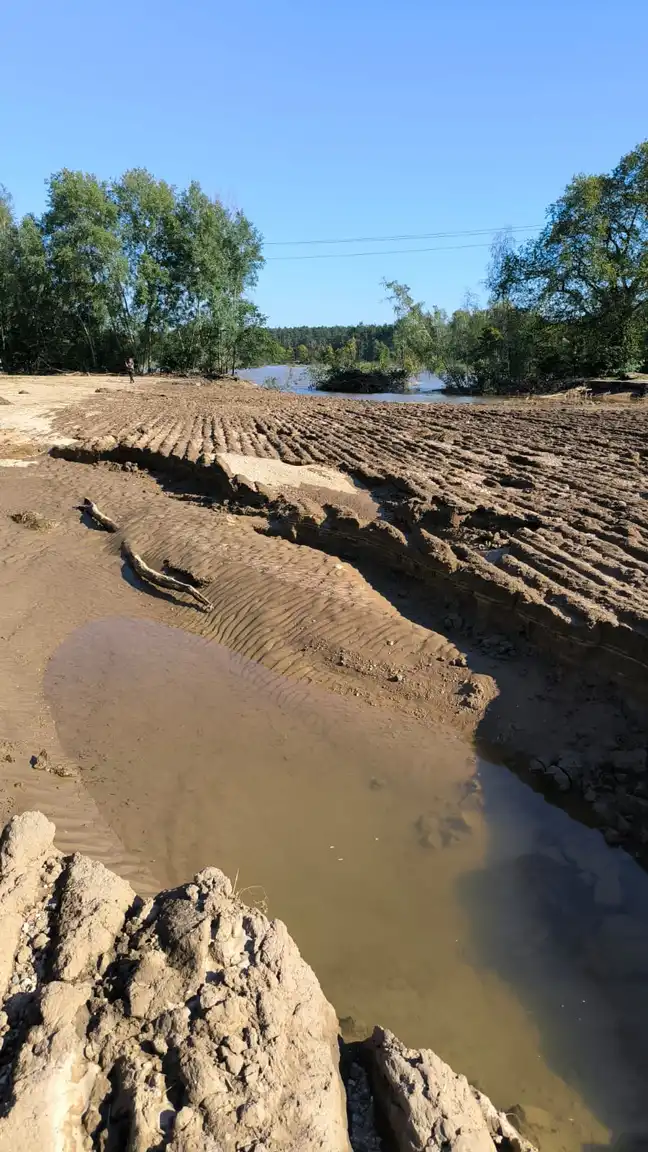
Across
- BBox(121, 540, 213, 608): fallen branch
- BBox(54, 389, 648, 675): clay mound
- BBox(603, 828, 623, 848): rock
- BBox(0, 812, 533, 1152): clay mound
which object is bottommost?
BBox(603, 828, 623, 848): rock

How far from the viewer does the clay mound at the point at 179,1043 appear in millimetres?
2020

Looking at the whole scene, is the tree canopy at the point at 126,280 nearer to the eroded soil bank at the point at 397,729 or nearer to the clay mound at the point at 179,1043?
the eroded soil bank at the point at 397,729

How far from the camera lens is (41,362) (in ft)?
107

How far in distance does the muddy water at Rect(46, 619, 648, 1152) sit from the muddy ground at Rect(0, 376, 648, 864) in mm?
295

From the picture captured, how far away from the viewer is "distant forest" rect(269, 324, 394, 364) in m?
60.2

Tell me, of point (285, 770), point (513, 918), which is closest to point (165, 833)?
point (285, 770)

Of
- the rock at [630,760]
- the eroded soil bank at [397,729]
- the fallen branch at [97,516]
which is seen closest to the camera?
the eroded soil bank at [397,729]

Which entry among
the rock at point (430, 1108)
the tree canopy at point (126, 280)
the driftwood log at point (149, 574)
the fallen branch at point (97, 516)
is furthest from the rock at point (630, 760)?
the tree canopy at point (126, 280)

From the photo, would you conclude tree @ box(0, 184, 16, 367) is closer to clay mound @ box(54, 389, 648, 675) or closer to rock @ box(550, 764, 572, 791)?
clay mound @ box(54, 389, 648, 675)

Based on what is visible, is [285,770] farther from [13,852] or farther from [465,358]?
[465,358]

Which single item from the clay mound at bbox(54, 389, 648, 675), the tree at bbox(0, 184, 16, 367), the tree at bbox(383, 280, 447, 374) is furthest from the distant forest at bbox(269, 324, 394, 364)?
the clay mound at bbox(54, 389, 648, 675)

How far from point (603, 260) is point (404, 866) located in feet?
96.5

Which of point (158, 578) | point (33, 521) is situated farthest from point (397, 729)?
point (33, 521)

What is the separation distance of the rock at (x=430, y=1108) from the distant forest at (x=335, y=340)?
4799 cm
